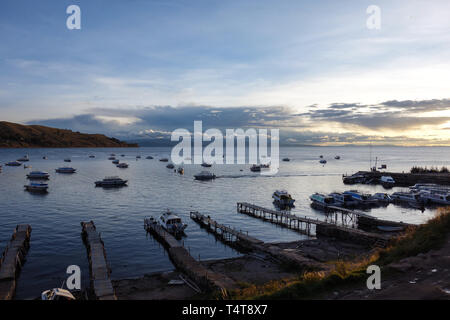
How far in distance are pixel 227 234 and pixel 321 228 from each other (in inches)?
495

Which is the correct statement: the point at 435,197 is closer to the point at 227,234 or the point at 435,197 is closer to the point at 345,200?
the point at 345,200

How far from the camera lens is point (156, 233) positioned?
3944 centimetres

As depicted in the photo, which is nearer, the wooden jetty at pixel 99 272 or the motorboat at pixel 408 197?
the wooden jetty at pixel 99 272

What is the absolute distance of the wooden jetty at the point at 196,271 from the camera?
21.5m

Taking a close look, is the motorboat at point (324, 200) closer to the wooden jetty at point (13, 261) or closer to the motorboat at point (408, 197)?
the motorboat at point (408, 197)

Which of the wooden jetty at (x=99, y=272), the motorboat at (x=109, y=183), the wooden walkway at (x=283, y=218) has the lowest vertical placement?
the wooden walkway at (x=283, y=218)

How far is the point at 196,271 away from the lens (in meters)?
24.7

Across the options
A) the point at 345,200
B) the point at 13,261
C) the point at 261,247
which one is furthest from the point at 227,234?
the point at 345,200

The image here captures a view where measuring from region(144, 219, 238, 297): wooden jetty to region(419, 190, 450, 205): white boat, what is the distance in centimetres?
5604

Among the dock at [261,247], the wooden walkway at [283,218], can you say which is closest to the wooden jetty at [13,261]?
the dock at [261,247]

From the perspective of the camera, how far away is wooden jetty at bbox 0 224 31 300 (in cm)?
2205

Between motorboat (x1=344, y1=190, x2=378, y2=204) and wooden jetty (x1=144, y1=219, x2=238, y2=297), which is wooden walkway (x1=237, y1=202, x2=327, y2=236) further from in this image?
motorboat (x1=344, y1=190, x2=378, y2=204)

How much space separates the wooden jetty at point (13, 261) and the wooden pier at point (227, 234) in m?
21.8
